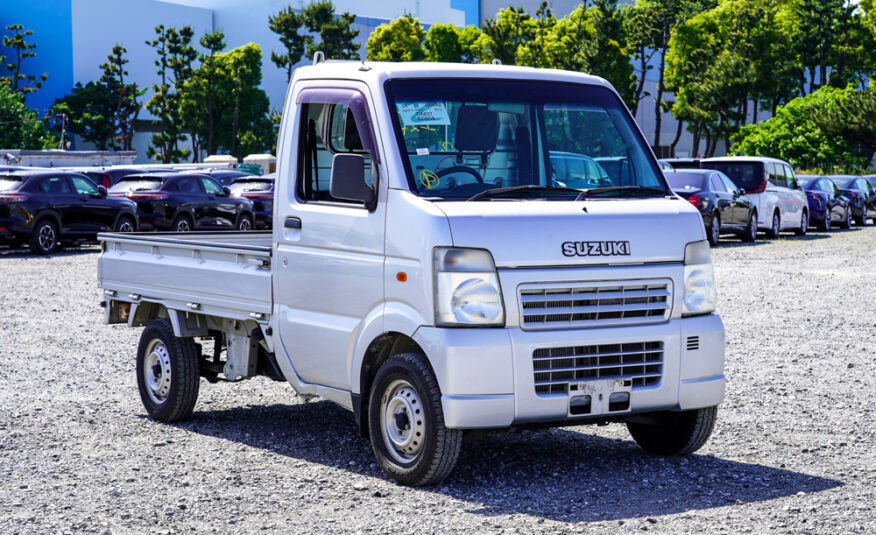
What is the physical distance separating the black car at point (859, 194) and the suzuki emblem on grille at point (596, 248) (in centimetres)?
3459

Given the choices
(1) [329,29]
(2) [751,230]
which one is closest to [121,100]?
(1) [329,29]

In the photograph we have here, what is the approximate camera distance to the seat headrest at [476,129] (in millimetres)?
6543

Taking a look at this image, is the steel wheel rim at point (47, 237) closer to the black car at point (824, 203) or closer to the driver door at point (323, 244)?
the driver door at point (323, 244)

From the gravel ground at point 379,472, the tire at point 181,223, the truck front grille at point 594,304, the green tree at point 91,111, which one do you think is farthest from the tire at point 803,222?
the green tree at point 91,111

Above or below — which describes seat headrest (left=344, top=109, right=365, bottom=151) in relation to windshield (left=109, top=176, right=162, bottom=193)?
above

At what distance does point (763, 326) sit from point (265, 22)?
106 m

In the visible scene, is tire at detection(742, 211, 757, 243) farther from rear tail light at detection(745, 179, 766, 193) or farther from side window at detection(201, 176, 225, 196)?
side window at detection(201, 176, 225, 196)

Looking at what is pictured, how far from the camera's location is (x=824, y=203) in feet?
111

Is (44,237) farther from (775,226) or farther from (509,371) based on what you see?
(509,371)

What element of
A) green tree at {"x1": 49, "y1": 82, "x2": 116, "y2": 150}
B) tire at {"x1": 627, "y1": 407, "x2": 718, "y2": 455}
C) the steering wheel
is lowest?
tire at {"x1": 627, "y1": 407, "x2": 718, "y2": 455}

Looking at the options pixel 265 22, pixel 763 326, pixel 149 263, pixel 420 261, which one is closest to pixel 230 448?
pixel 149 263

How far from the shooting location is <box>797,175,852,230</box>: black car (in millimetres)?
33625

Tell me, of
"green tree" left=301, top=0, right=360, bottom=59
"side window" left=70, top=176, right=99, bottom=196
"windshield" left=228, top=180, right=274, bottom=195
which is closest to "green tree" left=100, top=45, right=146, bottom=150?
"green tree" left=301, top=0, right=360, bottom=59

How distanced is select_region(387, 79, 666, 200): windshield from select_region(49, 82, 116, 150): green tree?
8795 cm
